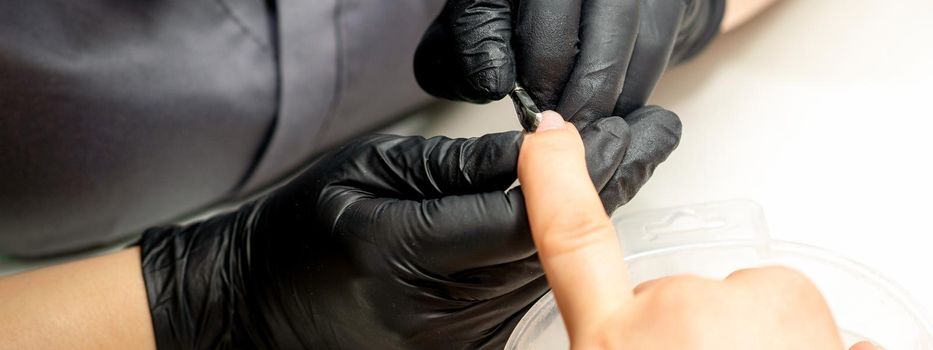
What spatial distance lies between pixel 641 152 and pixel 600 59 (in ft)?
0.31

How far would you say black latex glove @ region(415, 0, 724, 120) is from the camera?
624 millimetres

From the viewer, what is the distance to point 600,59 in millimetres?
626

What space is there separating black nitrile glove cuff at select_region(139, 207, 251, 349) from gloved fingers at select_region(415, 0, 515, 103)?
10.3 inches

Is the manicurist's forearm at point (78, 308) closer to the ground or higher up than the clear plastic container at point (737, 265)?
closer to the ground

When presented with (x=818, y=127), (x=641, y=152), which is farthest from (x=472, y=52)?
(x=818, y=127)

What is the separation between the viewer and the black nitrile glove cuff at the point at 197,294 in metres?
0.72

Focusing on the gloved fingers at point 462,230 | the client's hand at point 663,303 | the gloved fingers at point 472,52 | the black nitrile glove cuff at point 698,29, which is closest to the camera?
the client's hand at point 663,303

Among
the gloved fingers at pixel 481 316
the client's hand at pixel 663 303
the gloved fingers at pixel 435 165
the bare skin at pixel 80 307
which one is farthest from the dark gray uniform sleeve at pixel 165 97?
the client's hand at pixel 663 303

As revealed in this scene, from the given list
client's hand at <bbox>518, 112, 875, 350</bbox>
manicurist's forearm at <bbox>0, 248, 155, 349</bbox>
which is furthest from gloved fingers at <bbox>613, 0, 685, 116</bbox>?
manicurist's forearm at <bbox>0, 248, 155, 349</bbox>

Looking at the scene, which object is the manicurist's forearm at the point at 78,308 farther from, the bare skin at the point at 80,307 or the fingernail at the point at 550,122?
the fingernail at the point at 550,122

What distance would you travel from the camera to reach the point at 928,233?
69cm

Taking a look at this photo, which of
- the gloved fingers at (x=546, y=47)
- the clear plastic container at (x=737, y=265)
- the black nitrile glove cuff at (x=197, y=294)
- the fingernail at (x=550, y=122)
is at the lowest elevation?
the black nitrile glove cuff at (x=197, y=294)

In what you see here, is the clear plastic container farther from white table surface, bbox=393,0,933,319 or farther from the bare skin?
the bare skin

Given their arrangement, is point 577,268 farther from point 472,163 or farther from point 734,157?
point 734,157
